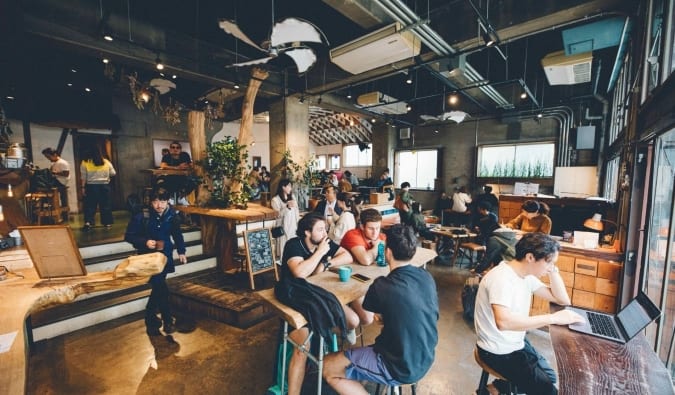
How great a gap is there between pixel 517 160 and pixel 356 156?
8.56 metres

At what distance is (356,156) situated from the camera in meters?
16.2

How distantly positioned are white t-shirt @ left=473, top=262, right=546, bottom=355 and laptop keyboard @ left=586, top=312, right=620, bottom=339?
39 cm

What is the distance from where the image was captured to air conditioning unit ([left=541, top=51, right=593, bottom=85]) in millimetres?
4570

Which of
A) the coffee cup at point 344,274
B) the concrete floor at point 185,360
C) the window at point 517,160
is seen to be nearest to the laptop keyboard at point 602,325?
the concrete floor at point 185,360

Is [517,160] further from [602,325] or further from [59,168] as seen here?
[59,168]

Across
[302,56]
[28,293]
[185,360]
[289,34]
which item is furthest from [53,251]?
[302,56]

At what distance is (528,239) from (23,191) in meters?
7.12

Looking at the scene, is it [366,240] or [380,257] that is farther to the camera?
[366,240]

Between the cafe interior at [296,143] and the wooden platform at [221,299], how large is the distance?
0.03 metres

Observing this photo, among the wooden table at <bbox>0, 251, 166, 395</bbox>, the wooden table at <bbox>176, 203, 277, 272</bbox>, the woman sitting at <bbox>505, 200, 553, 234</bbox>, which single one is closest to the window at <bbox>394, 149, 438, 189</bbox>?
the woman sitting at <bbox>505, 200, 553, 234</bbox>

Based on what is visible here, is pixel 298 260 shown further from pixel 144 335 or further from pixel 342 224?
pixel 144 335

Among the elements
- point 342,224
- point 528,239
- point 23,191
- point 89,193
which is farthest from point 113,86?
point 528,239

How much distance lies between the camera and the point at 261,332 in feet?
10.8

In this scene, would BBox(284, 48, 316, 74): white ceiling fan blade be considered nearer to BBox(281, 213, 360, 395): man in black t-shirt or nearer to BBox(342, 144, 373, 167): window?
BBox(281, 213, 360, 395): man in black t-shirt
